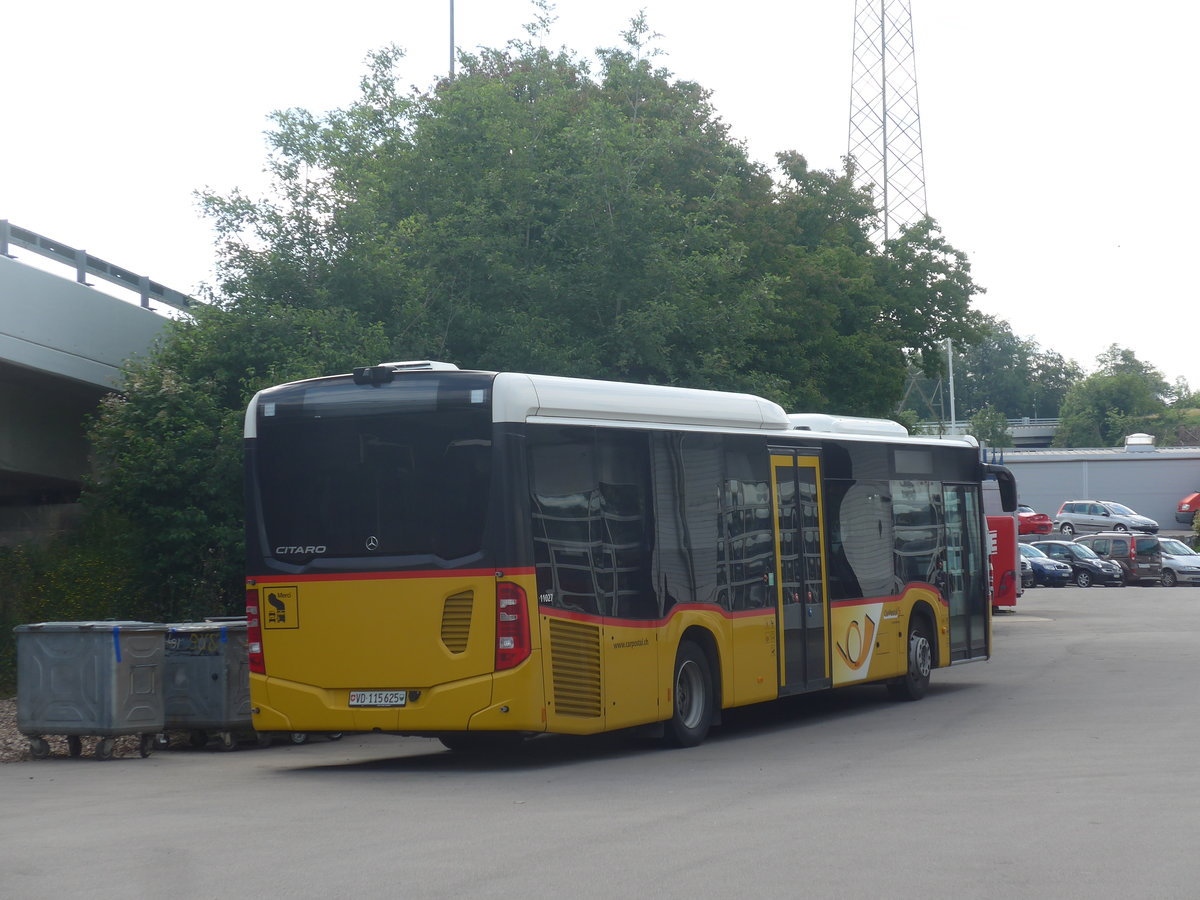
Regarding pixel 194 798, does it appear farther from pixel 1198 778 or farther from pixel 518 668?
pixel 1198 778

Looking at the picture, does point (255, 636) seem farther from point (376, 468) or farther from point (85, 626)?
point (85, 626)

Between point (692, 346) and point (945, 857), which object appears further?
point (692, 346)

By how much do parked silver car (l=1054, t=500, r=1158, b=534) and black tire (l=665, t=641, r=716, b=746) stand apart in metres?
59.9

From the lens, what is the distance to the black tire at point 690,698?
13.3 m

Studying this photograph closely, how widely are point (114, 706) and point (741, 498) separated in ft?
19.1

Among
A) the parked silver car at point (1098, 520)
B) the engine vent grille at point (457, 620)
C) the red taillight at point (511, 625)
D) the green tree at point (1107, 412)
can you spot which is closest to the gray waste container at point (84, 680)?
the engine vent grille at point (457, 620)

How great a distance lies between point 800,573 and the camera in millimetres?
15297

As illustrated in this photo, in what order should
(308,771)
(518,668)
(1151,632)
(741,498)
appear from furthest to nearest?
(1151,632), (741,498), (308,771), (518,668)

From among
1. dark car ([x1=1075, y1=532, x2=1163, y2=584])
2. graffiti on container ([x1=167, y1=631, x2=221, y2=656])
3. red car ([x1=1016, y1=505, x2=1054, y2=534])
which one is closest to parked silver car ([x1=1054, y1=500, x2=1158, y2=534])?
red car ([x1=1016, y1=505, x2=1054, y2=534])

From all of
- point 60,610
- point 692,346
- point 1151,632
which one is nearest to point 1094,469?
point 1151,632

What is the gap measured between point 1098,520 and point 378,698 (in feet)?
208

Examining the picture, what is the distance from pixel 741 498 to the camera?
47.1 ft

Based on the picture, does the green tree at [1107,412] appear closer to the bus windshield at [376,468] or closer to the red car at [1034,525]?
the red car at [1034,525]

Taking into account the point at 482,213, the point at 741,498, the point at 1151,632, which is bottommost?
the point at 1151,632
